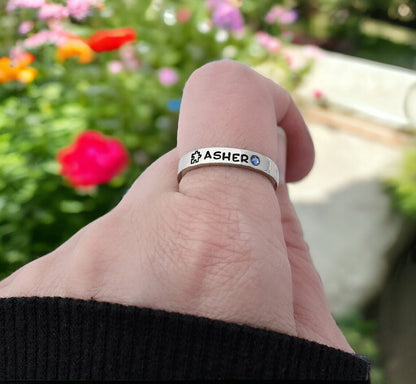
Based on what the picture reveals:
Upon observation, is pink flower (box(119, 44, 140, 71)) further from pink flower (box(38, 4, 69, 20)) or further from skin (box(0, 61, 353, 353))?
skin (box(0, 61, 353, 353))

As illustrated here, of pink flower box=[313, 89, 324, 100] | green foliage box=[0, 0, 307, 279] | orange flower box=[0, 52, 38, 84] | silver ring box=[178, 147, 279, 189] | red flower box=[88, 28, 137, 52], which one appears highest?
silver ring box=[178, 147, 279, 189]

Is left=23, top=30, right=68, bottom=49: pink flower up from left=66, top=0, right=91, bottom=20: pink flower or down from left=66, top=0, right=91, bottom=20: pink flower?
down

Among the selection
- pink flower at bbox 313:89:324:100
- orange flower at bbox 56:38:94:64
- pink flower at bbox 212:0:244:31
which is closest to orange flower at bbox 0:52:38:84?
orange flower at bbox 56:38:94:64

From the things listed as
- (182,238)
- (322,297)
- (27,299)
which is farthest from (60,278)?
(322,297)

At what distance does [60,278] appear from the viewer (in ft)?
1.94

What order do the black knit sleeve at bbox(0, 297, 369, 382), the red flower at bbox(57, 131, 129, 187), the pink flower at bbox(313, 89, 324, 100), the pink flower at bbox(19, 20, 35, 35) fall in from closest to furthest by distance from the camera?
the black knit sleeve at bbox(0, 297, 369, 382) < the red flower at bbox(57, 131, 129, 187) < the pink flower at bbox(19, 20, 35, 35) < the pink flower at bbox(313, 89, 324, 100)

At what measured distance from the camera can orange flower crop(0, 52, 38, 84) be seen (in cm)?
215

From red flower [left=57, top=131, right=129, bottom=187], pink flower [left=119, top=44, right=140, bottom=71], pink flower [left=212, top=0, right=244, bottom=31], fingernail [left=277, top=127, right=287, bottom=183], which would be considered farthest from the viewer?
pink flower [left=212, top=0, right=244, bottom=31]

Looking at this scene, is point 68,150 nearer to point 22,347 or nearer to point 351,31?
point 22,347

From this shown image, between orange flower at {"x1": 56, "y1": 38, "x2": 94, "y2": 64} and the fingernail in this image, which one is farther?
orange flower at {"x1": 56, "y1": 38, "x2": 94, "y2": 64}

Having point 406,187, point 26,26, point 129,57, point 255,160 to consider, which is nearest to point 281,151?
point 255,160

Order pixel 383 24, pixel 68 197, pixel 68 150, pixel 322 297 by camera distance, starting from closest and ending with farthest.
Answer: pixel 322 297
pixel 68 150
pixel 68 197
pixel 383 24

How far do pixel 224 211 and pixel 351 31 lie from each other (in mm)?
8093

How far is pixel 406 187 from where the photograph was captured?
316cm
